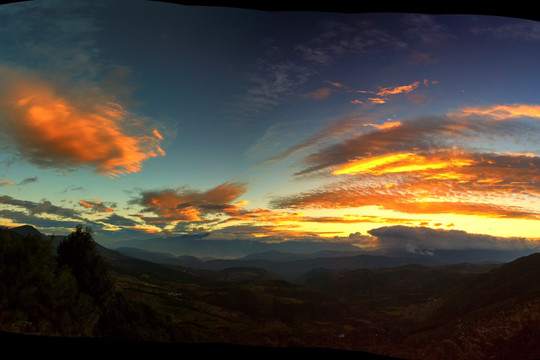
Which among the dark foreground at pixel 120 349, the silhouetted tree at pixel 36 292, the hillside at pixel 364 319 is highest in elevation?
the dark foreground at pixel 120 349

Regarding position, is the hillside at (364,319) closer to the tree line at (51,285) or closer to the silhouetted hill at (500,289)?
the silhouetted hill at (500,289)

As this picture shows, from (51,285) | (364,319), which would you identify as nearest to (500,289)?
(364,319)

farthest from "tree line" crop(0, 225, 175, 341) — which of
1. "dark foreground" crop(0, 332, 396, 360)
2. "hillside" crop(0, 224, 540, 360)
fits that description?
"dark foreground" crop(0, 332, 396, 360)

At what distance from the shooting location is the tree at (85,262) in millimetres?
29406

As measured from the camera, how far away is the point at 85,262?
29.7 meters

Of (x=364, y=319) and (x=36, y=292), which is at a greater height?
(x=36, y=292)

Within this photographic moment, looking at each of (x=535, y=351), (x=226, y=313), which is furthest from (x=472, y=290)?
(x=226, y=313)

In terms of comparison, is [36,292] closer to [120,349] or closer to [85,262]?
[85,262]

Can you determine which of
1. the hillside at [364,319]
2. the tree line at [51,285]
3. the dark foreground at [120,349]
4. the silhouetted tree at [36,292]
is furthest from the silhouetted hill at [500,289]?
the dark foreground at [120,349]

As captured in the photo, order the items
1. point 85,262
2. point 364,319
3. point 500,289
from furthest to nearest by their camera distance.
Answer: point 364,319 → point 500,289 → point 85,262

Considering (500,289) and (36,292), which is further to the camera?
(500,289)

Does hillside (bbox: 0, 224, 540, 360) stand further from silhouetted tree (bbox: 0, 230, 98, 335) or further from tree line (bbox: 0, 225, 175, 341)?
tree line (bbox: 0, 225, 175, 341)

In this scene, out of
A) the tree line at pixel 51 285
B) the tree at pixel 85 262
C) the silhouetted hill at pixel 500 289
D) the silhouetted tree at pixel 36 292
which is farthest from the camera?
the silhouetted hill at pixel 500 289

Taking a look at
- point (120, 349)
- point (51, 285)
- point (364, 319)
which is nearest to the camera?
point (120, 349)
